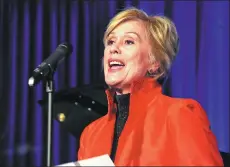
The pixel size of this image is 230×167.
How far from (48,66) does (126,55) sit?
336 mm

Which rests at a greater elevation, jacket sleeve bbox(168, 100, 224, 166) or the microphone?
the microphone

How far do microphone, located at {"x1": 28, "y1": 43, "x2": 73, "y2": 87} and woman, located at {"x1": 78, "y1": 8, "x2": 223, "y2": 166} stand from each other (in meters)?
0.23

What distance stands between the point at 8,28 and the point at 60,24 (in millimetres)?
338

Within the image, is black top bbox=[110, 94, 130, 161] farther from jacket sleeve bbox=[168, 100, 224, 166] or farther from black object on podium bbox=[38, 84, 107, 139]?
black object on podium bbox=[38, 84, 107, 139]

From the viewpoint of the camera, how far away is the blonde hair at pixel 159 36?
4.69 ft

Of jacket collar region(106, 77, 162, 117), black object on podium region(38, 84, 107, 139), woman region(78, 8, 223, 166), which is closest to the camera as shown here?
woman region(78, 8, 223, 166)

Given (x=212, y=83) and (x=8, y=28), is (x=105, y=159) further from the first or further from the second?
(x=8, y=28)

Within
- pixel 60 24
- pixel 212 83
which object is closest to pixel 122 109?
pixel 212 83

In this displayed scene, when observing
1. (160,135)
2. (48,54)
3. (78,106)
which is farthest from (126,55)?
(48,54)

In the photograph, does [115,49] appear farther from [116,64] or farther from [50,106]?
[50,106]

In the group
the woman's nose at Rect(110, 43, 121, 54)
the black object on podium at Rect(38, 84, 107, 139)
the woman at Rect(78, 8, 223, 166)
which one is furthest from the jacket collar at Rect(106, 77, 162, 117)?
the black object on podium at Rect(38, 84, 107, 139)

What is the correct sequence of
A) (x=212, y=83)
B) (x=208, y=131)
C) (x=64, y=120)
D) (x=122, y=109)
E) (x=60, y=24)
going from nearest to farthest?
1. (x=208, y=131)
2. (x=122, y=109)
3. (x=212, y=83)
4. (x=64, y=120)
5. (x=60, y=24)

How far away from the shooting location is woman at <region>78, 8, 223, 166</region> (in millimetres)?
1185

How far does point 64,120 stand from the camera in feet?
8.69
